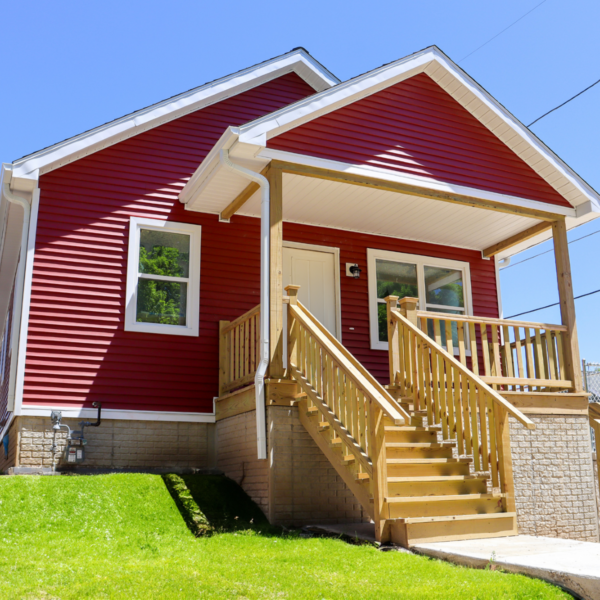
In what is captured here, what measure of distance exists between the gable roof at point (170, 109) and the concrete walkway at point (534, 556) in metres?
6.09

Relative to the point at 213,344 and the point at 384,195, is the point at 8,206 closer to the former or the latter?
the point at 213,344

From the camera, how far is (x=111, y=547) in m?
5.79

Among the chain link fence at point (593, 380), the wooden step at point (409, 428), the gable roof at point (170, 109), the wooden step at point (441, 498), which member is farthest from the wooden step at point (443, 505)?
the chain link fence at point (593, 380)

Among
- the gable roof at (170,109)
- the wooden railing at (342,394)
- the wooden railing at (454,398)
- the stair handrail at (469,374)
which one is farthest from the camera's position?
the gable roof at (170,109)

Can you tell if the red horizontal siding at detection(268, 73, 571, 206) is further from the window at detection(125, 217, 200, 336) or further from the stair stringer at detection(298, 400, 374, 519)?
the stair stringer at detection(298, 400, 374, 519)

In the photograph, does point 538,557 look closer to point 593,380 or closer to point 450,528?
point 450,528

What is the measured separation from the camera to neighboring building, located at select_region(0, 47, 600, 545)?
7.45 m

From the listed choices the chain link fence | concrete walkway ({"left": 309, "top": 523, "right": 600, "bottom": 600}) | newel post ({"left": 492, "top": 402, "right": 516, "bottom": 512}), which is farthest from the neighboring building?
→ the chain link fence

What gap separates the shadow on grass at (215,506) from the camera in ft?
22.2

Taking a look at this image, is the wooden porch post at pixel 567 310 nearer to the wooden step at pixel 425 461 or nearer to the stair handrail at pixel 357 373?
the wooden step at pixel 425 461

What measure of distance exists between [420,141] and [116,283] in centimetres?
464

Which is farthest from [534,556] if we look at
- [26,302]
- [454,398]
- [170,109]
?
[170,109]

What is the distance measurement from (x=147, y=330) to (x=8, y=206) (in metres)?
2.78

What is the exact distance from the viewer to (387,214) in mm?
10484
